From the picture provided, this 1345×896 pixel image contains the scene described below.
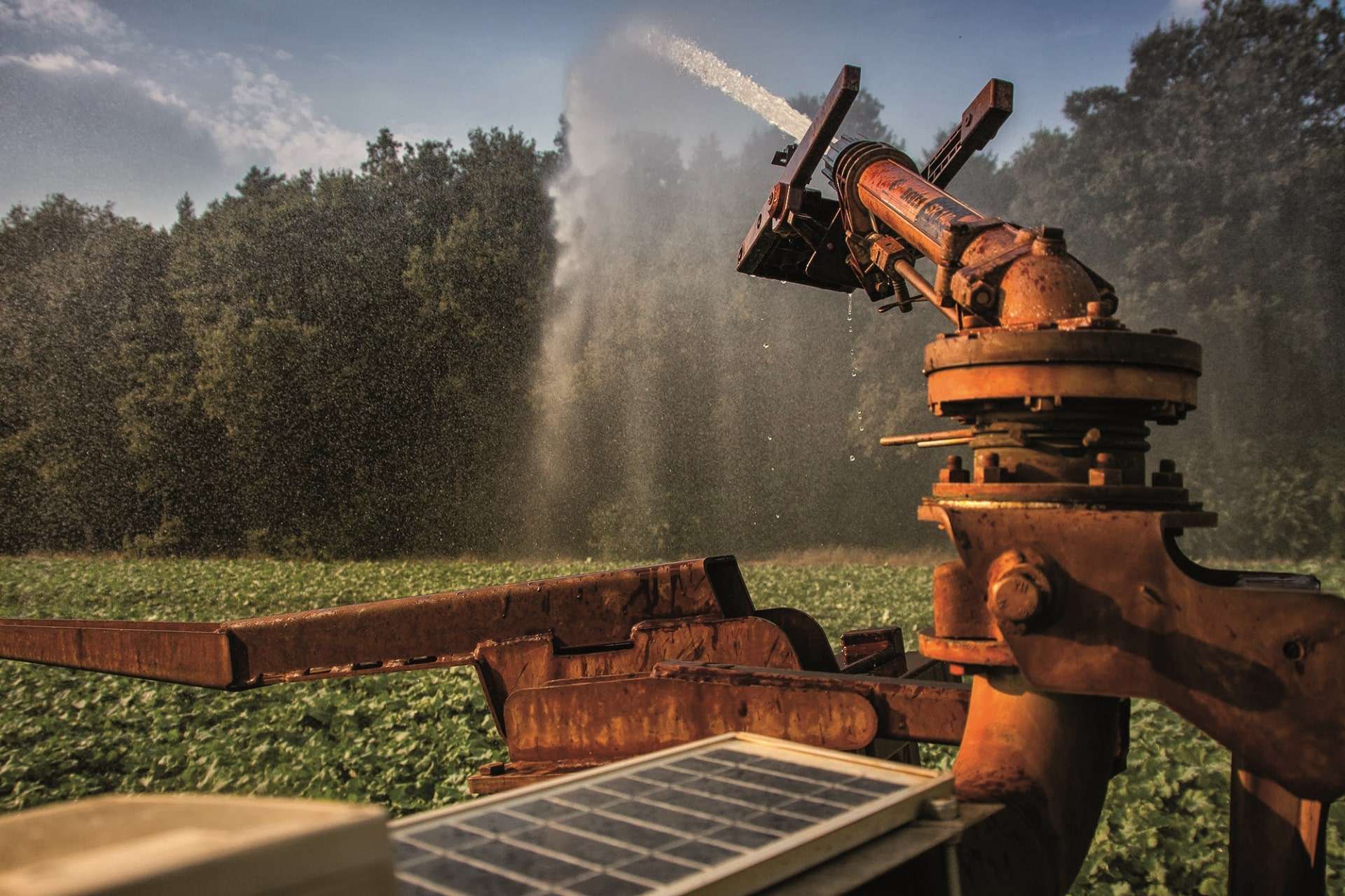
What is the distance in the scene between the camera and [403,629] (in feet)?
12.6

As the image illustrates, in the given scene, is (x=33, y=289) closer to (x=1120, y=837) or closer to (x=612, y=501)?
(x=612, y=501)

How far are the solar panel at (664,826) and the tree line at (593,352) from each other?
29.6 metres

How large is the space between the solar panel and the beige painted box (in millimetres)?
360

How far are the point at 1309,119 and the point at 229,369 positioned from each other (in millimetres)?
33895

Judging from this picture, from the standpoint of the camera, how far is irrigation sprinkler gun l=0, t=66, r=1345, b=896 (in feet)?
7.47

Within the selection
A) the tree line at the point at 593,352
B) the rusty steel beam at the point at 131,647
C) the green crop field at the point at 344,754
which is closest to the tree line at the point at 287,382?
the tree line at the point at 593,352

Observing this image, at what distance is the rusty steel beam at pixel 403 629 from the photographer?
11.6 feet

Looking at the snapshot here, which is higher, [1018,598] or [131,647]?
[1018,598]

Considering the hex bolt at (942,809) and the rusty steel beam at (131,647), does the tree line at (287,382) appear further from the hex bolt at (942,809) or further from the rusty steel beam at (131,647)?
the hex bolt at (942,809)

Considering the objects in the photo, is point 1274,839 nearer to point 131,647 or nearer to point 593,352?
point 131,647

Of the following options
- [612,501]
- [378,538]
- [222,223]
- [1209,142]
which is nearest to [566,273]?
[612,501]

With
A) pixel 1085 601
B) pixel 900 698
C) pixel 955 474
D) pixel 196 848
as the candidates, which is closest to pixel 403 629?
pixel 900 698

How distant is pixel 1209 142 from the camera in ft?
100

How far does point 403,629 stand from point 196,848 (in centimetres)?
292
